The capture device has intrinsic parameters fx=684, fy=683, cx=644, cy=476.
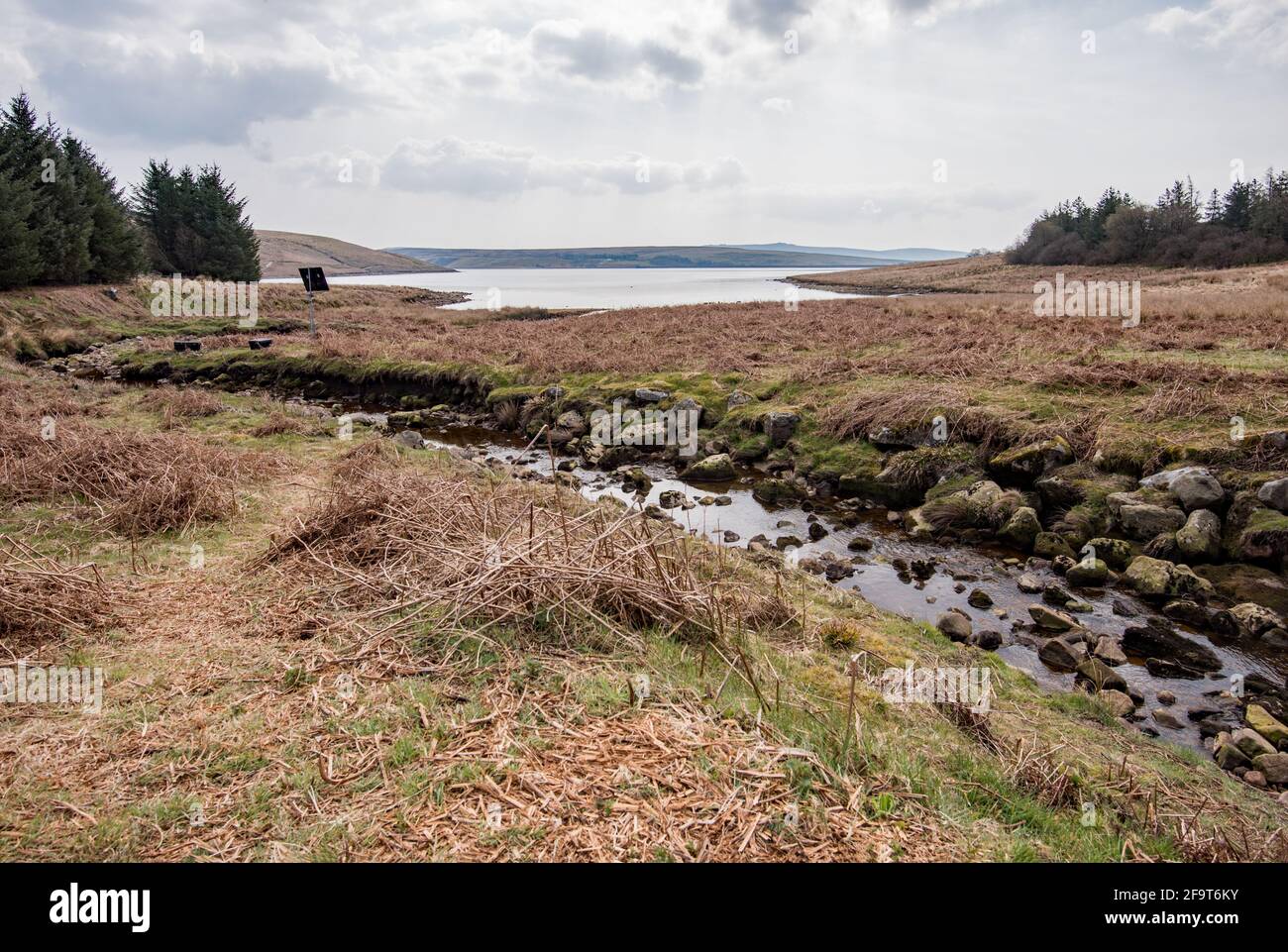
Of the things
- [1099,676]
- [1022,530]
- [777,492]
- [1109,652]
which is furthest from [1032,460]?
[1099,676]

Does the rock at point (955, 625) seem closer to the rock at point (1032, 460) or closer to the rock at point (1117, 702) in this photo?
the rock at point (1117, 702)

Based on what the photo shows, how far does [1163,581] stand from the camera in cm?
891

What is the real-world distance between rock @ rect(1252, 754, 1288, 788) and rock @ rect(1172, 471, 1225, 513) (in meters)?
5.88

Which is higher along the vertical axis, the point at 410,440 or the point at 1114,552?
the point at 410,440

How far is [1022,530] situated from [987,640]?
3705 millimetres

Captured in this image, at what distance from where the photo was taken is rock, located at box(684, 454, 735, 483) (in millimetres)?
14688

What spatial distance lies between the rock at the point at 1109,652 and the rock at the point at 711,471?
26.2 ft

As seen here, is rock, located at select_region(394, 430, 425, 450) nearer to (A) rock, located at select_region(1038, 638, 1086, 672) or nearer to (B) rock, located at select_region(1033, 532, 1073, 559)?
(B) rock, located at select_region(1033, 532, 1073, 559)

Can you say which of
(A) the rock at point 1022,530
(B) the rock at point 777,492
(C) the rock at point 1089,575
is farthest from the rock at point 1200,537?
(B) the rock at point 777,492

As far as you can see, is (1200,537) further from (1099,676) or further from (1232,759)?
→ (1232,759)

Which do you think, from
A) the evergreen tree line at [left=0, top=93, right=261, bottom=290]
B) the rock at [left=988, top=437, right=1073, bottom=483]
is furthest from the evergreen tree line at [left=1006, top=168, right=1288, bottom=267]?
→ the evergreen tree line at [left=0, top=93, right=261, bottom=290]

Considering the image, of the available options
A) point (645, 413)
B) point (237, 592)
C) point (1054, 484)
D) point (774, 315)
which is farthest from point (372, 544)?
point (774, 315)
